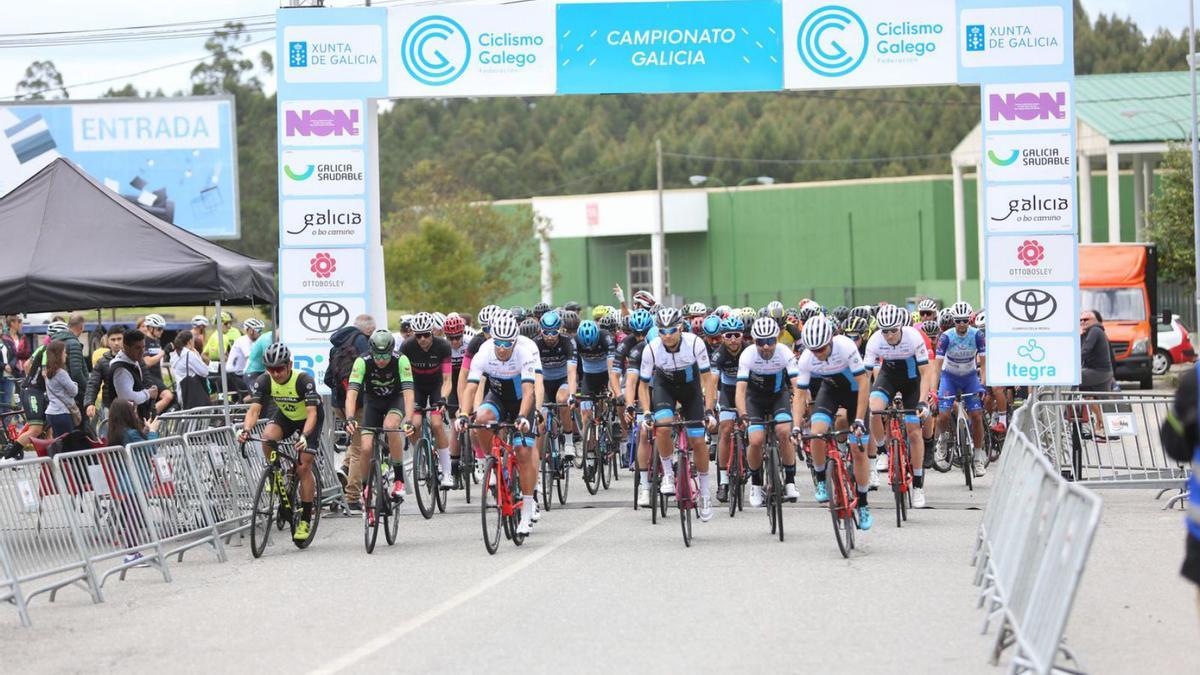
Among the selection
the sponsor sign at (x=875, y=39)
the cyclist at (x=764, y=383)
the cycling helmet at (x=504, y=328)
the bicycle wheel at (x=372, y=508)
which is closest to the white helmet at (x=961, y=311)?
the sponsor sign at (x=875, y=39)

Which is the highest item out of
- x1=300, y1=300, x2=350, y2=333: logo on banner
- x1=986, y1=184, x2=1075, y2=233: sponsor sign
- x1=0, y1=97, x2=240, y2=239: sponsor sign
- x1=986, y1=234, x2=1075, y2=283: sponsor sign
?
x1=0, y1=97, x2=240, y2=239: sponsor sign

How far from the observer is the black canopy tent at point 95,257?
1480 centimetres

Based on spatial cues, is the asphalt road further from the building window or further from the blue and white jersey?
the building window

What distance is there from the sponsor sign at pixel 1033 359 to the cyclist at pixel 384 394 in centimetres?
659

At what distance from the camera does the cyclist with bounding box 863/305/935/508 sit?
48.5 feet

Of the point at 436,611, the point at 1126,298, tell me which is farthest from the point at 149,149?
the point at 436,611

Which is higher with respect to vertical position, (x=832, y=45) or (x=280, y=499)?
(x=832, y=45)

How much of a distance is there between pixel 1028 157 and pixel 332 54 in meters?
7.50

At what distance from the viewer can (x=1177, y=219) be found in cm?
4444

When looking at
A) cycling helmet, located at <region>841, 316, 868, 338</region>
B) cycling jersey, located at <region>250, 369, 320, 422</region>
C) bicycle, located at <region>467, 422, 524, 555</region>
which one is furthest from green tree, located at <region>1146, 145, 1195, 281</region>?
cycling jersey, located at <region>250, 369, 320, 422</region>

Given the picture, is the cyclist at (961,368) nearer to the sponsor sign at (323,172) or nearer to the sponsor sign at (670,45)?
the sponsor sign at (670,45)

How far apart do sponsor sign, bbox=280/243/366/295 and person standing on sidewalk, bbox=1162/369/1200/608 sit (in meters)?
12.0

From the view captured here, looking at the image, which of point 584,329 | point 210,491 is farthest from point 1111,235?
point 210,491

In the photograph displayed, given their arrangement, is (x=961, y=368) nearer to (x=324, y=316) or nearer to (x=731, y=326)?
(x=731, y=326)
